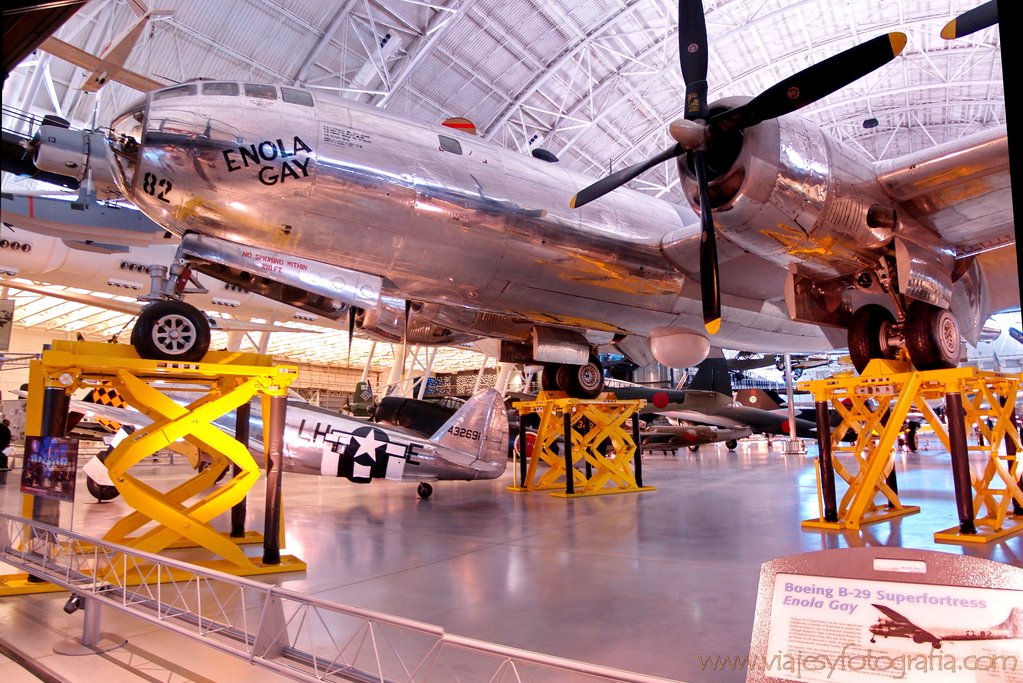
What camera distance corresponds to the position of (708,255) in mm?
7805

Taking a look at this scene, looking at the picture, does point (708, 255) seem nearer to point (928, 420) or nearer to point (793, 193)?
point (793, 193)

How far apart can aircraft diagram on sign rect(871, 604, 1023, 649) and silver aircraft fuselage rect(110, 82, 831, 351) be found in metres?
7.69

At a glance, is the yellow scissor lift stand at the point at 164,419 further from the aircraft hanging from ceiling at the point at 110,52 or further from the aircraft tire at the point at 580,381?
the aircraft hanging from ceiling at the point at 110,52

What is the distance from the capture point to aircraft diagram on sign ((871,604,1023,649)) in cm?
173

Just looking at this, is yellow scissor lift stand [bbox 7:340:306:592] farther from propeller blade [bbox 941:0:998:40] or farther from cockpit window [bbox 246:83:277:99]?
propeller blade [bbox 941:0:998:40]

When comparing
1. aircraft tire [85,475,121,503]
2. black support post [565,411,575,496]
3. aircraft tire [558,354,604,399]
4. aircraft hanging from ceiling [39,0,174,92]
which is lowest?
aircraft tire [85,475,121,503]

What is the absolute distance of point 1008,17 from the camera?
6.27 feet

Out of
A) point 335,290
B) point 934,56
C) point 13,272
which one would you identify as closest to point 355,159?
point 335,290

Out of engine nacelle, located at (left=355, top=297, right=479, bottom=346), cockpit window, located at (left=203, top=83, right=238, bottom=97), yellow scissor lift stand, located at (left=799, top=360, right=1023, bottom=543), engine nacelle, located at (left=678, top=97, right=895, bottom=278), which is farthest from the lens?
engine nacelle, located at (left=355, top=297, right=479, bottom=346)

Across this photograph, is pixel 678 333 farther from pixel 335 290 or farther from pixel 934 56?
pixel 934 56

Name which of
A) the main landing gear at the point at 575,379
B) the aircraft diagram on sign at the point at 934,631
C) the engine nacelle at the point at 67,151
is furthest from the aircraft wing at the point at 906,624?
the engine nacelle at the point at 67,151

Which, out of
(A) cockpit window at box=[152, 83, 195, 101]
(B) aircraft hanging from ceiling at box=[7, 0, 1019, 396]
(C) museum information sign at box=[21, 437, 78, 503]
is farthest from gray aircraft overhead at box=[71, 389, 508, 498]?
(A) cockpit window at box=[152, 83, 195, 101]

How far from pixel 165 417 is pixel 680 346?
28.6 ft

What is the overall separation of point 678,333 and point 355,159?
6711 mm
